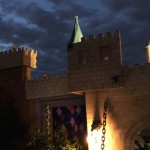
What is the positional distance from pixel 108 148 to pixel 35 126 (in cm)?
395

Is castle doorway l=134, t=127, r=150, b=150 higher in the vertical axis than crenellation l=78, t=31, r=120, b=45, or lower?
lower

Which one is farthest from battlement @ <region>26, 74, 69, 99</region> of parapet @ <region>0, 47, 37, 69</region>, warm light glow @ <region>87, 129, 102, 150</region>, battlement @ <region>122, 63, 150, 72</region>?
battlement @ <region>122, 63, 150, 72</region>

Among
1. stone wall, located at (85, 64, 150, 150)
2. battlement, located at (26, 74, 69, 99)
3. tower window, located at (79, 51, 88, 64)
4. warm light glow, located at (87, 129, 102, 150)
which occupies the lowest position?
warm light glow, located at (87, 129, 102, 150)

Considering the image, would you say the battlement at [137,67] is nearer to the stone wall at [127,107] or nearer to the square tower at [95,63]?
the stone wall at [127,107]

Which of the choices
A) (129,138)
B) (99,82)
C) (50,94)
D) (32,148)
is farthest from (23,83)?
(129,138)

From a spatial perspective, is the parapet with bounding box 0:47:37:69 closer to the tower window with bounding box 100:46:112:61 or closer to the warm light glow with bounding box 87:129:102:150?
the tower window with bounding box 100:46:112:61

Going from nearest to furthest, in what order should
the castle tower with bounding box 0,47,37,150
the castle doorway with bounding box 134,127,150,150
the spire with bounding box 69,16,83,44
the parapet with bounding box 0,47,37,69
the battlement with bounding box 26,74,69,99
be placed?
the spire with bounding box 69,16,83,44 → the battlement with bounding box 26,74,69,99 → the castle tower with bounding box 0,47,37,150 → the castle doorway with bounding box 134,127,150,150 → the parapet with bounding box 0,47,37,69

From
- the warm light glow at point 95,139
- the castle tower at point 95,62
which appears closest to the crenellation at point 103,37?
the castle tower at point 95,62

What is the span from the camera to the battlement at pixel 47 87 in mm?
12422

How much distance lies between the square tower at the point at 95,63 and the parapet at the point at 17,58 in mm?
3283

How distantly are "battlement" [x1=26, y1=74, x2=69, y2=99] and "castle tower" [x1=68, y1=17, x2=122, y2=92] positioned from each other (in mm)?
1622

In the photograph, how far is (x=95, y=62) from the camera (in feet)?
34.2

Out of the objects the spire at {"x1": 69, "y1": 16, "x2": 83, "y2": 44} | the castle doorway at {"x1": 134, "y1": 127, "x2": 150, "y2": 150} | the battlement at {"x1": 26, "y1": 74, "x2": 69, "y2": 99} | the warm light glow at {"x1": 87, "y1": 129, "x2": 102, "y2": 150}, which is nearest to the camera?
the warm light glow at {"x1": 87, "y1": 129, "x2": 102, "y2": 150}

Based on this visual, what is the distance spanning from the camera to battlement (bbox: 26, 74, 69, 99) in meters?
12.4
